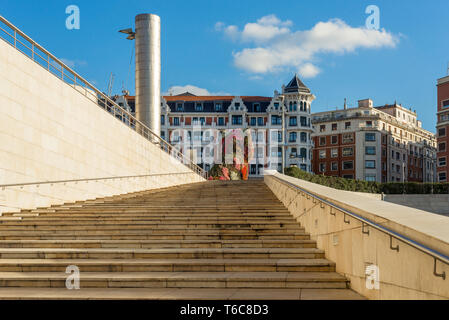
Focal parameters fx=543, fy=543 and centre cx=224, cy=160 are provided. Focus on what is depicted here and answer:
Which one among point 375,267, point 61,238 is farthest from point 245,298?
point 61,238

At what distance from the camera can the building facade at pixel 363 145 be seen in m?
90.2

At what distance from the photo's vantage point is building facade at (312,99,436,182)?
296 ft

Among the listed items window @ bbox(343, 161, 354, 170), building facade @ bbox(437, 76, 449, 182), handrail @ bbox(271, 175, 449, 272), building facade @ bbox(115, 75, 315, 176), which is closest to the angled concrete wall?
handrail @ bbox(271, 175, 449, 272)

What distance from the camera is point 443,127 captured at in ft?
233

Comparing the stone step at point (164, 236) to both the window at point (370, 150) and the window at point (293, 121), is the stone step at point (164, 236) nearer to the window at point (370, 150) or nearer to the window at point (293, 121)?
the window at point (293, 121)

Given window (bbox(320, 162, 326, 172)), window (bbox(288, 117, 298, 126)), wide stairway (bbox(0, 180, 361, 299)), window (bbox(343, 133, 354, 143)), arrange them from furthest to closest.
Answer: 1. window (bbox(320, 162, 326, 172))
2. window (bbox(343, 133, 354, 143))
3. window (bbox(288, 117, 298, 126))
4. wide stairway (bbox(0, 180, 361, 299))

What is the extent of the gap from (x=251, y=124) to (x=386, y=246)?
258 ft

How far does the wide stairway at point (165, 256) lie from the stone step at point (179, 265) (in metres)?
0.02

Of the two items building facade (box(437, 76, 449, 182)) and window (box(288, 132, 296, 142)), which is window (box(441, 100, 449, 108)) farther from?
window (box(288, 132, 296, 142))

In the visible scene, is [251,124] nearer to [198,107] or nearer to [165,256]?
[198,107]

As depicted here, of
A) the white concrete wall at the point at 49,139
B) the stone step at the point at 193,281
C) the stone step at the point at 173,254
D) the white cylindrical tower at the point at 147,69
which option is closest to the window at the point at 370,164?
the white cylindrical tower at the point at 147,69

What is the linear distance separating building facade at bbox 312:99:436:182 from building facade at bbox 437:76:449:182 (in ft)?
62.2
